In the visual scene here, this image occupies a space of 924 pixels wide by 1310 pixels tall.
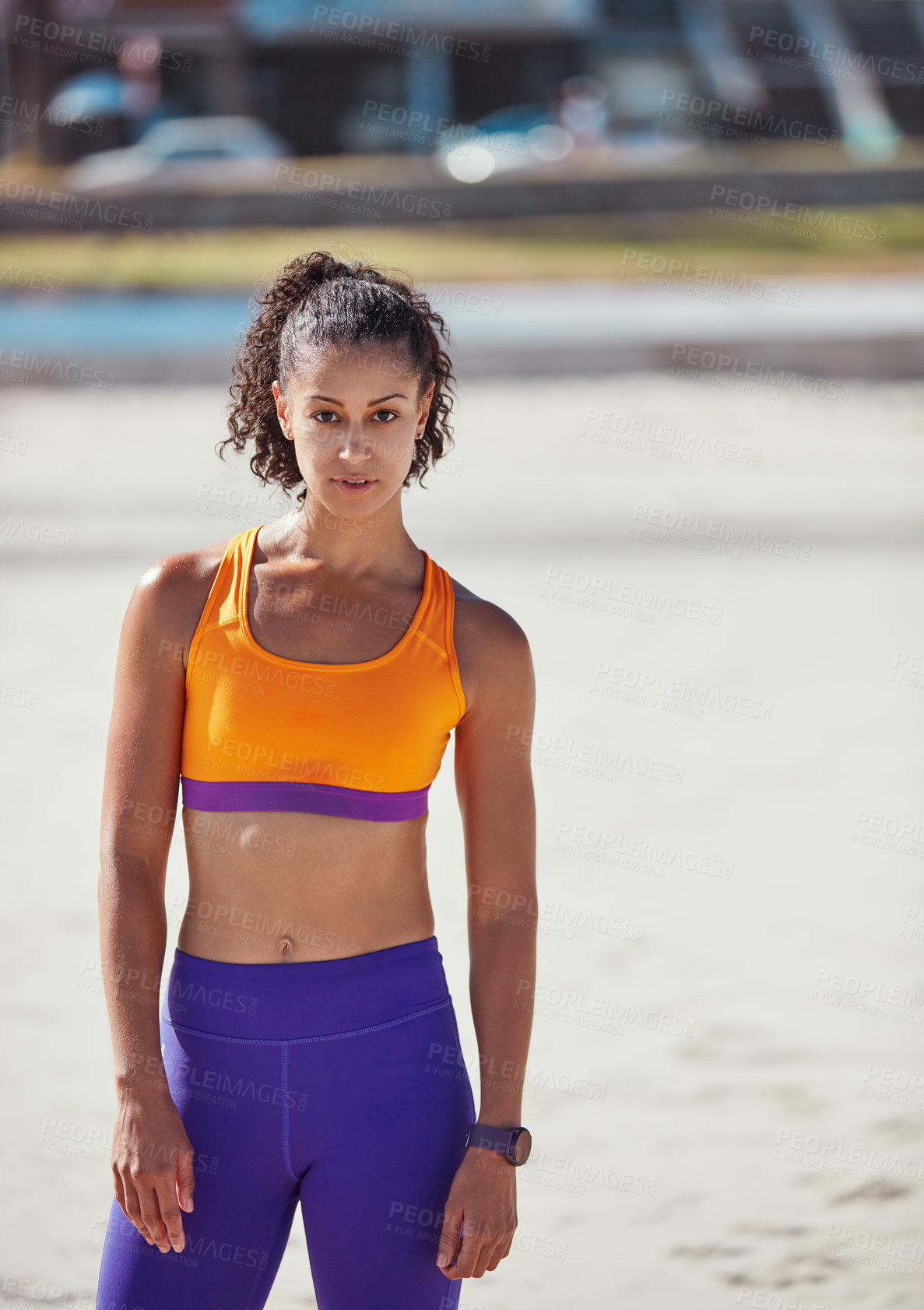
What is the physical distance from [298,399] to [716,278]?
60.9 feet

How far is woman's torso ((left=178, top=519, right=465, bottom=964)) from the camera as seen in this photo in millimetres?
1875

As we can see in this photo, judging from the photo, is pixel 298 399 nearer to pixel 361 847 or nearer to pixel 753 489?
pixel 361 847

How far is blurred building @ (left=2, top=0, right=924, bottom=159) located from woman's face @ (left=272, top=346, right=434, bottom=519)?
32110 mm

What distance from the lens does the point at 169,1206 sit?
70.4 inches

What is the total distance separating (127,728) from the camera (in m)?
1.88

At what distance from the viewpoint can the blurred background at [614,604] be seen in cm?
350

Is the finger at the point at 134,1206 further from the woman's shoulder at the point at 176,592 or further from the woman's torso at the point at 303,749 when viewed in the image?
the woman's shoulder at the point at 176,592

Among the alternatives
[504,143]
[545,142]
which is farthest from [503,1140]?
[545,142]

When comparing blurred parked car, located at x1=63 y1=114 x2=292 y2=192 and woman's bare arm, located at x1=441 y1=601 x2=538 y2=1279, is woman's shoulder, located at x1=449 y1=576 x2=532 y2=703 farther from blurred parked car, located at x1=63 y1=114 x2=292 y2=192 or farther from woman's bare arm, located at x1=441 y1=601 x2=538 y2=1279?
blurred parked car, located at x1=63 y1=114 x2=292 y2=192

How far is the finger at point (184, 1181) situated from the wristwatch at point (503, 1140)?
0.38 meters

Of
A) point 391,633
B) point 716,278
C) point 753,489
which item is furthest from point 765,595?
point 716,278

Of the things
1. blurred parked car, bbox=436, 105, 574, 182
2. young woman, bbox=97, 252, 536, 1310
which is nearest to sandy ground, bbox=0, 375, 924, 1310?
young woman, bbox=97, 252, 536, 1310

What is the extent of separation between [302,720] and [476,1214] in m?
0.70

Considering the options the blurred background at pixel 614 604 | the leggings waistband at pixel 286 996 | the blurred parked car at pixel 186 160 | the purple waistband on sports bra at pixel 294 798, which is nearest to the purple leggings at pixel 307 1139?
the leggings waistband at pixel 286 996
